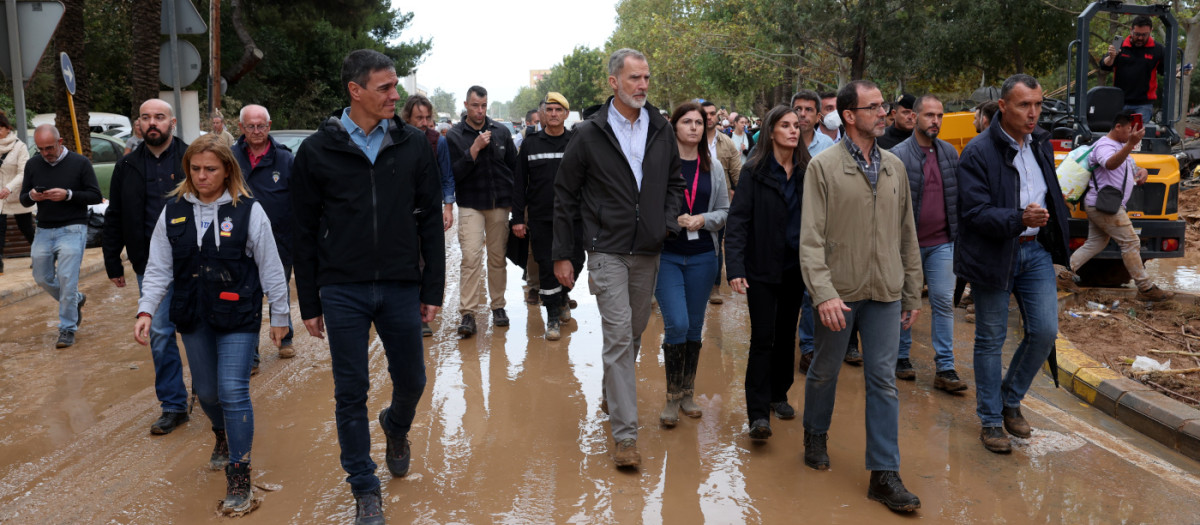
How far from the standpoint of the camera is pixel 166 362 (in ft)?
17.7

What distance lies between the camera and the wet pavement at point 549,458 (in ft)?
13.7

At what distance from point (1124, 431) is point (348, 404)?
4.56 metres

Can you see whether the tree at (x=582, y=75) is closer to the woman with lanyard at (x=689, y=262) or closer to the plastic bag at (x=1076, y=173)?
the plastic bag at (x=1076, y=173)

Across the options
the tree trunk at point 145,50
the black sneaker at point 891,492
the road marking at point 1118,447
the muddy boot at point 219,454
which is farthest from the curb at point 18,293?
the road marking at point 1118,447

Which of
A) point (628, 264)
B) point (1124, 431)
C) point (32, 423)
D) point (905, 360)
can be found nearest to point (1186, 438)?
point (1124, 431)

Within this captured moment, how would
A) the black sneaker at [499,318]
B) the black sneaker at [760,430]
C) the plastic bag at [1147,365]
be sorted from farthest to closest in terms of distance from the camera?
the black sneaker at [499,318]
the plastic bag at [1147,365]
the black sneaker at [760,430]

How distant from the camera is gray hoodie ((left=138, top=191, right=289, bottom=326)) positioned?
169 inches

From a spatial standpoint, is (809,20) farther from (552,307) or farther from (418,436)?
(418,436)

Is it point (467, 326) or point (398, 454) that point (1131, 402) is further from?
point (467, 326)

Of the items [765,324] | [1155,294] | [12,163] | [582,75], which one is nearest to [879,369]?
[765,324]

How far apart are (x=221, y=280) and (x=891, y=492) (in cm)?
326

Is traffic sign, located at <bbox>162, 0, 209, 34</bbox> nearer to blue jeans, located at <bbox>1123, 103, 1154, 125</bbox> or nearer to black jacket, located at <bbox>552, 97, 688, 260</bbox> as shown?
black jacket, located at <bbox>552, 97, 688, 260</bbox>

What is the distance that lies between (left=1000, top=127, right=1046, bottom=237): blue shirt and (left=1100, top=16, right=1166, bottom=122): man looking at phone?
4.73m

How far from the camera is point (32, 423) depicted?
5.53 m
